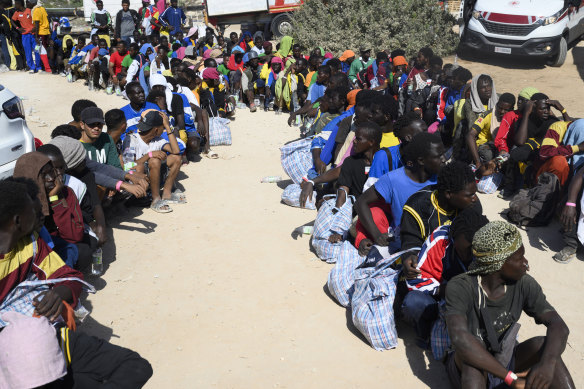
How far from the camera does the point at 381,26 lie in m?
15.3

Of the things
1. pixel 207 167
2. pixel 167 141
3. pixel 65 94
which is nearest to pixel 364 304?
pixel 167 141

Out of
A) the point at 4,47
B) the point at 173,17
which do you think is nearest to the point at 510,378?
the point at 173,17

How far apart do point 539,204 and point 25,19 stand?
48.8ft

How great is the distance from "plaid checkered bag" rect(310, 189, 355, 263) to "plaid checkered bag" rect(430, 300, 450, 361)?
1565 mm

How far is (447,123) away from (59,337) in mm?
7134

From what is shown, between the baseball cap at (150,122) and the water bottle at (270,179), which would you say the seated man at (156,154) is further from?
the water bottle at (270,179)

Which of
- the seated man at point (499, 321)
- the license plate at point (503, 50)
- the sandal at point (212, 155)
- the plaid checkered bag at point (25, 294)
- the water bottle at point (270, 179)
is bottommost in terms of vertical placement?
the sandal at point (212, 155)

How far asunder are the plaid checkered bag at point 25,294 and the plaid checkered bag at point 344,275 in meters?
2.20

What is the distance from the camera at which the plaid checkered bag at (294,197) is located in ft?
22.9

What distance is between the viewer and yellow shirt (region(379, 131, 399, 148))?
6234 millimetres

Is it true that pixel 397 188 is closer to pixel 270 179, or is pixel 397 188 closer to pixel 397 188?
pixel 397 188

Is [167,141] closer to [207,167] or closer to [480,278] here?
[207,167]

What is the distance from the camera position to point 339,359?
4250 mm

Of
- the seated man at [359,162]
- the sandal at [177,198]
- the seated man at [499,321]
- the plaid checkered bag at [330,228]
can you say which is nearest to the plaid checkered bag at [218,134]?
the sandal at [177,198]
